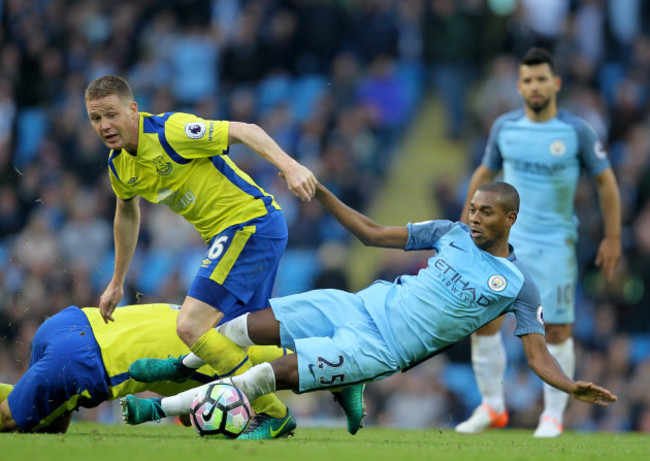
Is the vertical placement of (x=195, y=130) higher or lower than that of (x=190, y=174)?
higher

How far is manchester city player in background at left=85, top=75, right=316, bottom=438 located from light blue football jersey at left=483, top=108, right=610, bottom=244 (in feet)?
8.13

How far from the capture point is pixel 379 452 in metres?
5.64

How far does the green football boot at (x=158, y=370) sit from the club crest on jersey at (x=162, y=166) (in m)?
1.21

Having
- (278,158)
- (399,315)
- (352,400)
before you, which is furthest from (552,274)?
(278,158)

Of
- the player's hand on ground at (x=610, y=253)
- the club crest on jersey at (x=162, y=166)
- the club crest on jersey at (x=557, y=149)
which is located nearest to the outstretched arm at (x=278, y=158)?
the club crest on jersey at (x=162, y=166)

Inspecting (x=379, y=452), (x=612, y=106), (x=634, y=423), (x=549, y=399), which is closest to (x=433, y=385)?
(x=634, y=423)

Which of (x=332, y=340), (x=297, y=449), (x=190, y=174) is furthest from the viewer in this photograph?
(x=190, y=174)

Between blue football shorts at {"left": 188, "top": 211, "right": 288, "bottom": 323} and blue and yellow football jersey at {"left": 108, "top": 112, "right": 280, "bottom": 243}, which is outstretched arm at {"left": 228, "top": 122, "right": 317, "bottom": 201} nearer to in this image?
blue and yellow football jersey at {"left": 108, "top": 112, "right": 280, "bottom": 243}

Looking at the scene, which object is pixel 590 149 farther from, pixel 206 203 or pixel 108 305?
pixel 108 305

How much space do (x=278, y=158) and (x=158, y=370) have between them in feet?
5.22

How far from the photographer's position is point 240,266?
22.4 feet

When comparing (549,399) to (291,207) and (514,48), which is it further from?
(514,48)

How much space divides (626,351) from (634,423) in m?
0.88

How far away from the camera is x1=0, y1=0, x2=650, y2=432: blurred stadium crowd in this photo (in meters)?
11.4
